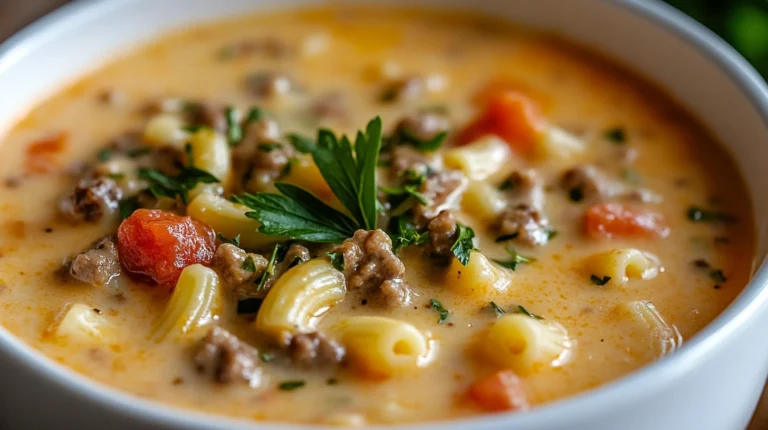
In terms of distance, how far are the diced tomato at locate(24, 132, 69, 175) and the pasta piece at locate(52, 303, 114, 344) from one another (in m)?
1.05

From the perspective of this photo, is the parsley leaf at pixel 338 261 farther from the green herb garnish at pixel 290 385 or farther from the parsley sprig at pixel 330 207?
the green herb garnish at pixel 290 385

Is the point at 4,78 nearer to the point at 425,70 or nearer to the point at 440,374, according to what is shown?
the point at 425,70

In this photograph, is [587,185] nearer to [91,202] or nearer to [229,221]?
[229,221]

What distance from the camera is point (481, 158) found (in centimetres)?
399

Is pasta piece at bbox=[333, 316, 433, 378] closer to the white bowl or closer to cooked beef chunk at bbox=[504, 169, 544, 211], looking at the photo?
the white bowl

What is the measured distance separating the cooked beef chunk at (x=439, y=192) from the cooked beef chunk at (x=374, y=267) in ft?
1.03

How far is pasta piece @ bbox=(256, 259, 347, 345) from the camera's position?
307cm

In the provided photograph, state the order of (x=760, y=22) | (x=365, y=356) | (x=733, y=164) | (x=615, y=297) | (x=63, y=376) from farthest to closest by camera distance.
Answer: (x=760, y=22) → (x=733, y=164) → (x=615, y=297) → (x=365, y=356) → (x=63, y=376)

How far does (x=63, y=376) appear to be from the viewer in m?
2.56

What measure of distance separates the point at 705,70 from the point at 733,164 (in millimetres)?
473

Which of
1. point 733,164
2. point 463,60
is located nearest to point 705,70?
point 733,164

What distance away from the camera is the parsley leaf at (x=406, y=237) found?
3404 millimetres

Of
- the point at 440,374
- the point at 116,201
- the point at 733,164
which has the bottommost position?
the point at 116,201

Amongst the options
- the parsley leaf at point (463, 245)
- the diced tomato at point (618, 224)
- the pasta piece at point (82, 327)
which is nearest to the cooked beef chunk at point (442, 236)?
the parsley leaf at point (463, 245)
